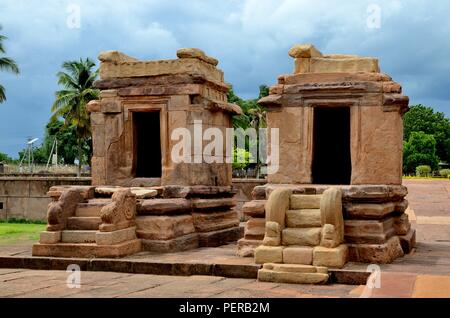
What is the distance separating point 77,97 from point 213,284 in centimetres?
3097

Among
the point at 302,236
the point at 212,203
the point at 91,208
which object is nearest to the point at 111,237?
the point at 91,208

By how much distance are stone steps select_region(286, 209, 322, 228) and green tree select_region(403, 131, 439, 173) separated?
48.8 metres

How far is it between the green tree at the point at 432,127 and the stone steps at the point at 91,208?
54.6 metres

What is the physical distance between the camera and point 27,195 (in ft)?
61.4

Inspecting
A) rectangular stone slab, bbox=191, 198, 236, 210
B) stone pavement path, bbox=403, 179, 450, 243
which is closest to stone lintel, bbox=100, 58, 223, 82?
rectangular stone slab, bbox=191, 198, 236, 210

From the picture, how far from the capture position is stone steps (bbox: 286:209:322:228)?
8.52 metres

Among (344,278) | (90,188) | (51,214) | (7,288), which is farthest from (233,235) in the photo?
(7,288)

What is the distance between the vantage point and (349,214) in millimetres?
9008

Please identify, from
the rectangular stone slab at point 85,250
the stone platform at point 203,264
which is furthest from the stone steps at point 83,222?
the stone platform at point 203,264

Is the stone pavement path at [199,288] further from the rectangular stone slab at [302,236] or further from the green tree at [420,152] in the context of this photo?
the green tree at [420,152]

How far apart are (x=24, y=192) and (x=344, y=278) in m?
13.4

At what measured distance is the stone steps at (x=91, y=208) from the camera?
9906mm
